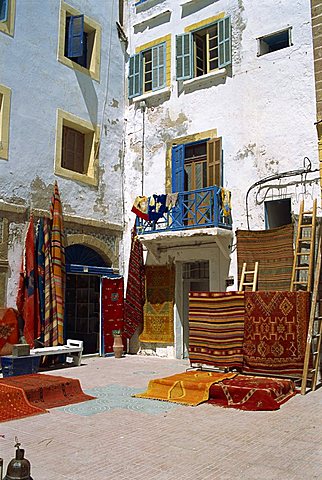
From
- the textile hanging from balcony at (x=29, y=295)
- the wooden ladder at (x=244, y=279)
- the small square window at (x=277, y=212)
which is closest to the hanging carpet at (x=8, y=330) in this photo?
the textile hanging from balcony at (x=29, y=295)

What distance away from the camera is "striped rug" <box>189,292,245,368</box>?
916cm

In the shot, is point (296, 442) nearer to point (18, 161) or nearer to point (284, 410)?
point (284, 410)

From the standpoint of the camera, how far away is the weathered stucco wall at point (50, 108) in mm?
10852

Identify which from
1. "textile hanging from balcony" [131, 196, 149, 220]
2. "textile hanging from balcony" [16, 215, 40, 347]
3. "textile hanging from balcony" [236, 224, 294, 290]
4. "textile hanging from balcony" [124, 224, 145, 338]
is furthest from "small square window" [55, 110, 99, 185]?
"textile hanging from balcony" [236, 224, 294, 290]

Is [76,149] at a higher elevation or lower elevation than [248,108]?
lower

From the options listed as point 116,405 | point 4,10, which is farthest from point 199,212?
point 4,10

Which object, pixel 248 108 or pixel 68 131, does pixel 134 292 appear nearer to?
pixel 68 131

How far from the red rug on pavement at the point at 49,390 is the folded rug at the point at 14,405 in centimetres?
10

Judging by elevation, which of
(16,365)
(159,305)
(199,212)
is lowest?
(16,365)

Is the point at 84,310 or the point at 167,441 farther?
the point at 84,310

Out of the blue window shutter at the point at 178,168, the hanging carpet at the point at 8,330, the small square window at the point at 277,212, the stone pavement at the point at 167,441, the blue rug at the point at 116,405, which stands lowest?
the stone pavement at the point at 167,441

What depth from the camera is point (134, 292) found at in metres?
12.7

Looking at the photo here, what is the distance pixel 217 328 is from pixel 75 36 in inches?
330

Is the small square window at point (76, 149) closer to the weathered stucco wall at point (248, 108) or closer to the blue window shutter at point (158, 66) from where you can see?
the weathered stucco wall at point (248, 108)
